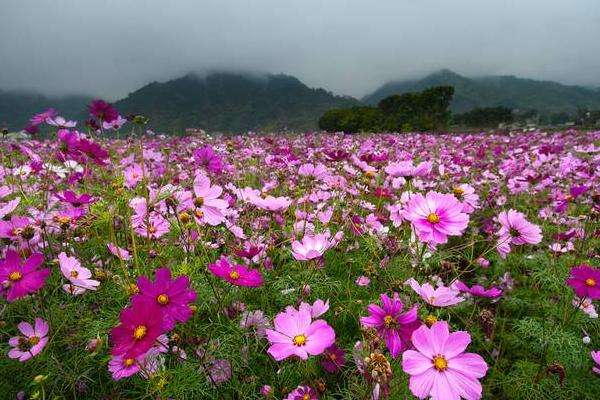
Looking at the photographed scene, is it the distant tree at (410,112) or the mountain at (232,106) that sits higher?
the distant tree at (410,112)

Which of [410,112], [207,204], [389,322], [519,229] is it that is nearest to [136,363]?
[207,204]

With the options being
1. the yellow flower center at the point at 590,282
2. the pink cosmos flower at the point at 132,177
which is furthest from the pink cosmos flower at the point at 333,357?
the pink cosmos flower at the point at 132,177

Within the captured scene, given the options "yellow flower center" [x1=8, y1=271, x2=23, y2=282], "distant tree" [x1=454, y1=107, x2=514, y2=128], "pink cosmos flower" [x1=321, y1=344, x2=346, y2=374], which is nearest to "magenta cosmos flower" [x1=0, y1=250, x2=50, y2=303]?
"yellow flower center" [x1=8, y1=271, x2=23, y2=282]

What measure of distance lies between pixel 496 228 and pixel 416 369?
6.79ft

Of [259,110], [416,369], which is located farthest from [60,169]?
[259,110]

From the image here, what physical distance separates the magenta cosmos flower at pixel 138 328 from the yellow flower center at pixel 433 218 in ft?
2.94

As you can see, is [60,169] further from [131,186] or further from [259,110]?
[259,110]

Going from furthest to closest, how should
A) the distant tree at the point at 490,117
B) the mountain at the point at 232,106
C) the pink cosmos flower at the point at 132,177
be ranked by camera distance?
the mountain at the point at 232,106 → the distant tree at the point at 490,117 → the pink cosmos flower at the point at 132,177

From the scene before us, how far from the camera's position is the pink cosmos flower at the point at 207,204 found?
1.58 meters

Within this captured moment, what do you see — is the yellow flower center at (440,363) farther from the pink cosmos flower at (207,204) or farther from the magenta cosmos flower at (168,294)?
the pink cosmos flower at (207,204)

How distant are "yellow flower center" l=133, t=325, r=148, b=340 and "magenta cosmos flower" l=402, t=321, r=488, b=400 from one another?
616mm

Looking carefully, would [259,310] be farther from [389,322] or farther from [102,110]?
[102,110]

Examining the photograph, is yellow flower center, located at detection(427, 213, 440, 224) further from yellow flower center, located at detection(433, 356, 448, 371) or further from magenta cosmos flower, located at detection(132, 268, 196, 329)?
magenta cosmos flower, located at detection(132, 268, 196, 329)

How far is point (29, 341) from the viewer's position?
1.40 m
